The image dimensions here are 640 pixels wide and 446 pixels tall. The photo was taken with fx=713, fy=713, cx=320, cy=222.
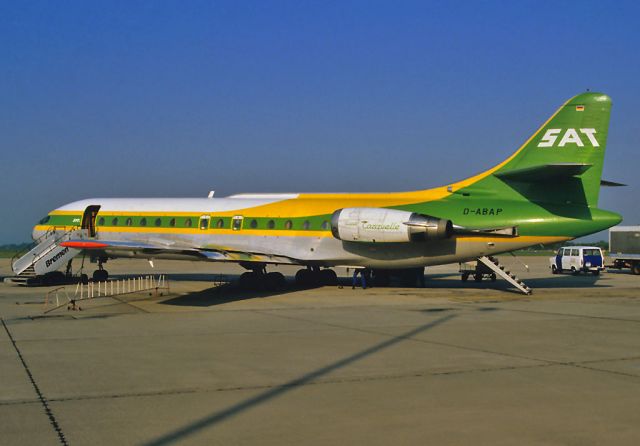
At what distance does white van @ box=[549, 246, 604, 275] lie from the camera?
43.7 m

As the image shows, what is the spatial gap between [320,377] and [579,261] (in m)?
37.5

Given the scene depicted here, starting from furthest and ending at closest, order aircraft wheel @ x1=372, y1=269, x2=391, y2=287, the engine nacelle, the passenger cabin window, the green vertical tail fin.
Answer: aircraft wheel @ x1=372, y1=269, x2=391, y2=287 → the passenger cabin window → the engine nacelle → the green vertical tail fin

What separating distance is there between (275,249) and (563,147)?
1139cm

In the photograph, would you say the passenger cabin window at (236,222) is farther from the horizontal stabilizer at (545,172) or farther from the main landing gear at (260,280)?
the horizontal stabilizer at (545,172)

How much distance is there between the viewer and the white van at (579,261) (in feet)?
143

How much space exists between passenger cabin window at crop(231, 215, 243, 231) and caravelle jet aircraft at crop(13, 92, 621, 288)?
0.13 ft

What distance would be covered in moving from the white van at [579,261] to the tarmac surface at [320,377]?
25.1 meters

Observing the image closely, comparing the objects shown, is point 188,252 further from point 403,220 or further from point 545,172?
point 545,172

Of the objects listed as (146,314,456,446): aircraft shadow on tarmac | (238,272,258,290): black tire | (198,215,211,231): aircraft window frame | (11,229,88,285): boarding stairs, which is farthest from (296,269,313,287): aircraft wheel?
(146,314,456,446): aircraft shadow on tarmac

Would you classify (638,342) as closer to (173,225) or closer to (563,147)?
(563,147)

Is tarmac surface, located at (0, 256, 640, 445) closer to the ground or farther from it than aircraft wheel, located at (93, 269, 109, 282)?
closer to the ground

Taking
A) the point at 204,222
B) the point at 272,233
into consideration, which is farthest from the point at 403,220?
the point at 204,222

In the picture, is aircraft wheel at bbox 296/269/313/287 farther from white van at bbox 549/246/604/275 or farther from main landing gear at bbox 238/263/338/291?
white van at bbox 549/246/604/275

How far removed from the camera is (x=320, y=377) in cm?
1013
